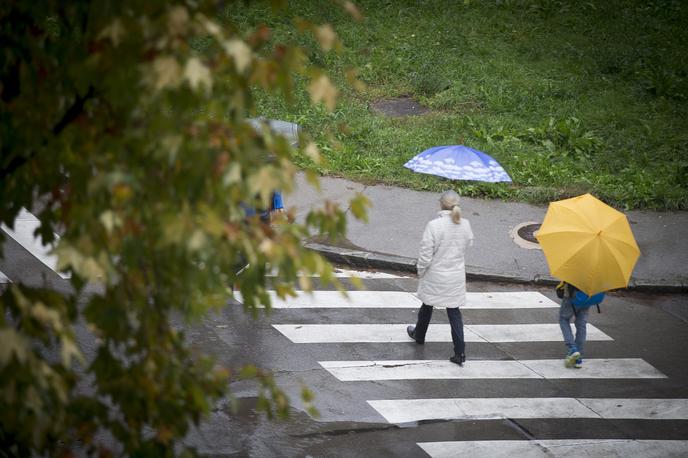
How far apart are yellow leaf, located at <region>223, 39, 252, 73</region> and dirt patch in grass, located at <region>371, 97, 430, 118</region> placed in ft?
43.7

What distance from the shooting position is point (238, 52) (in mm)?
3842

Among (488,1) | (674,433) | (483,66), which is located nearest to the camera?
(674,433)

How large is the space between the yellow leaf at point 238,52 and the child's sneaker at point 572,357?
7.01 metres

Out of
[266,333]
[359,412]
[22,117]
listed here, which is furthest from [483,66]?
[22,117]

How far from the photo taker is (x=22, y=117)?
4.57 metres

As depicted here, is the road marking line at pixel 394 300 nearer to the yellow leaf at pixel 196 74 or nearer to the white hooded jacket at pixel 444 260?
the white hooded jacket at pixel 444 260

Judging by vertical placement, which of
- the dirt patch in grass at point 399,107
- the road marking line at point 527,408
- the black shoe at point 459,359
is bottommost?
the road marking line at point 527,408

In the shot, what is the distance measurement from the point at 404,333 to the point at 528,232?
3332 mm

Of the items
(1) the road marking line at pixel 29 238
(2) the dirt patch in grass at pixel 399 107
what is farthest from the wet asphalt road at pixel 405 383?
(2) the dirt patch in grass at pixel 399 107

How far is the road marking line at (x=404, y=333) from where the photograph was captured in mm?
10508

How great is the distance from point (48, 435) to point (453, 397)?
213 inches

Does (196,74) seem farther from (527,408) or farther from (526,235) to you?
(526,235)

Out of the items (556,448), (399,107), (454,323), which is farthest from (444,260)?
(399,107)

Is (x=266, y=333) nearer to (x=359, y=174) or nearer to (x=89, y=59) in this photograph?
(x=359, y=174)
